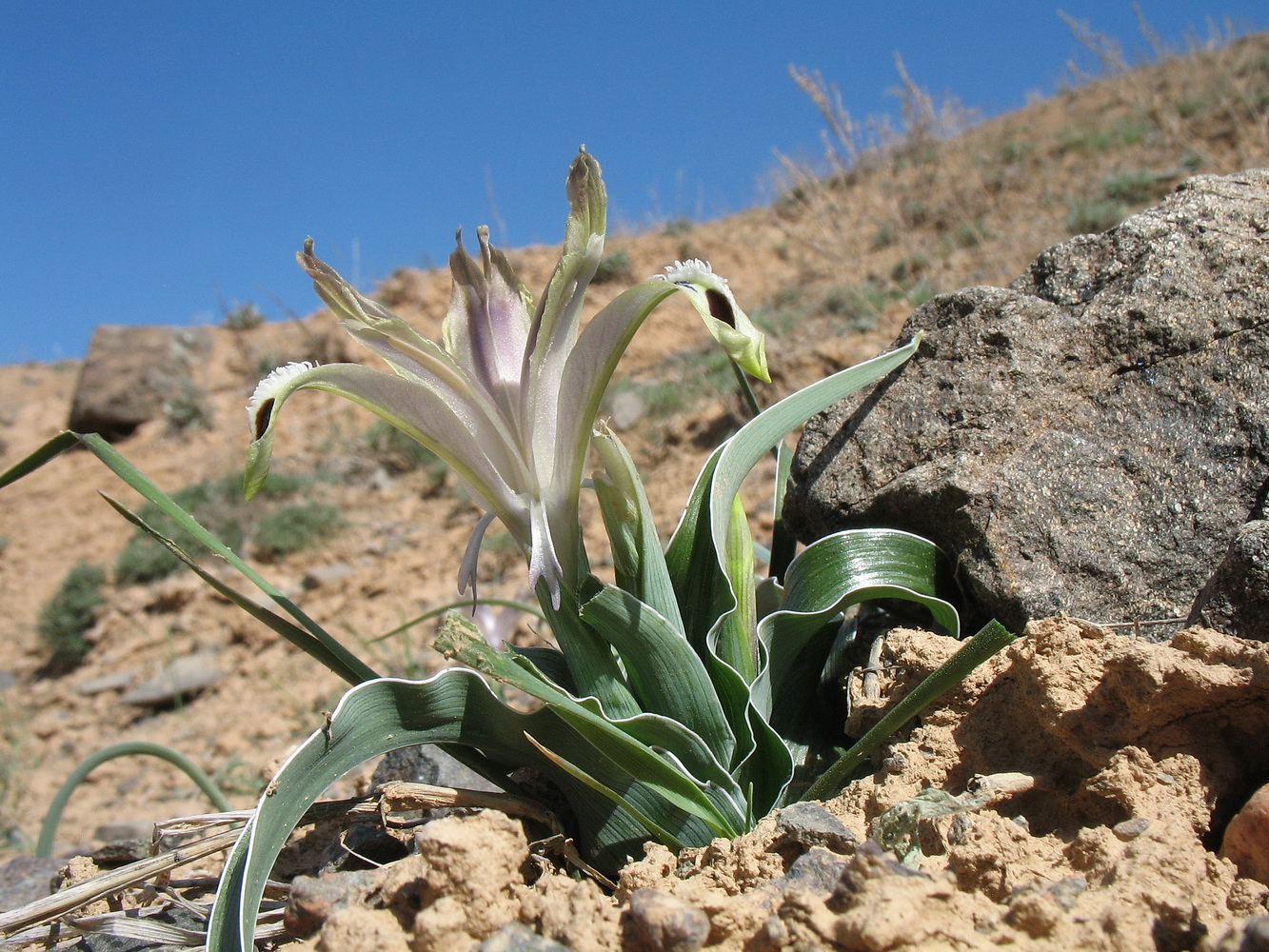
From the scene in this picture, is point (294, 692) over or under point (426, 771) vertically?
over

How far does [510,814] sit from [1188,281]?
1.63 metres

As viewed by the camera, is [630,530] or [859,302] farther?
[859,302]

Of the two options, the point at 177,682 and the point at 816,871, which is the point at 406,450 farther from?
the point at 816,871

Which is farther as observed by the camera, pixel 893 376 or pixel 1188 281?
pixel 893 376

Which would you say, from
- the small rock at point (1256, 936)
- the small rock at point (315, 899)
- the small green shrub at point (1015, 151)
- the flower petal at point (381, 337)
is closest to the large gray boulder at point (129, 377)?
the small green shrub at point (1015, 151)

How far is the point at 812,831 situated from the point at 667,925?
0.28 meters

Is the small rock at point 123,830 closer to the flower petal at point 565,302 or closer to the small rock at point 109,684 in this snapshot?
the small rock at point 109,684

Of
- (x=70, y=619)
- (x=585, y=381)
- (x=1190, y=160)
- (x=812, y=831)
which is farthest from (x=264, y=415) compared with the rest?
(x=1190, y=160)

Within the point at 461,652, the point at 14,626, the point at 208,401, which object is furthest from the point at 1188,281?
the point at 208,401

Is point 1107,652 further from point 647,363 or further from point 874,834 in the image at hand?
point 647,363

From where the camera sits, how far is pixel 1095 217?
245 inches

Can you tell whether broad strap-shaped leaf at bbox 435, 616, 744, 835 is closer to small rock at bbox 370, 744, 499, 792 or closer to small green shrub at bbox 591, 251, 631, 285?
small rock at bbox 370, 744, 499, 792

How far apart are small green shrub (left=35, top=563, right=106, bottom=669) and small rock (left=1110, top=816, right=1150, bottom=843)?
766 centimetres

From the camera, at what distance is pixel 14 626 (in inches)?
311
